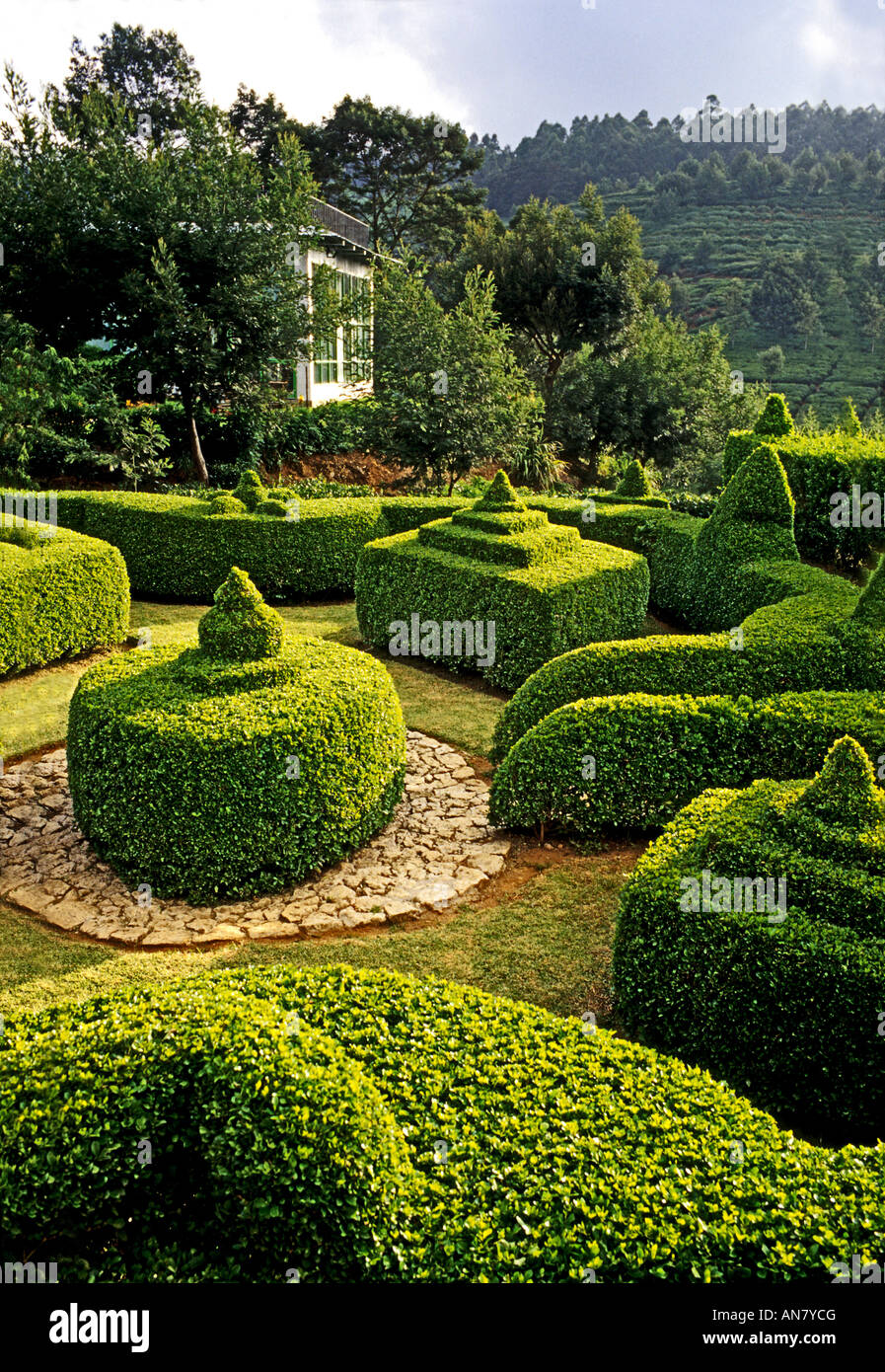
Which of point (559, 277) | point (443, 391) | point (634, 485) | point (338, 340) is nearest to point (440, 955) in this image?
point (634, 485)

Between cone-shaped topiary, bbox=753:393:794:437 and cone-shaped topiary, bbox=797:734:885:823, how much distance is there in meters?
13.2

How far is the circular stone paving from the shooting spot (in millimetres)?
7406

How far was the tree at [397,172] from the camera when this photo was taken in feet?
159

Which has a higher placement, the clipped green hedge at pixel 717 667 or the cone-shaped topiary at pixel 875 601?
the cone-shaped topiary at pixel 875 601

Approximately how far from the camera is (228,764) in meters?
7.54

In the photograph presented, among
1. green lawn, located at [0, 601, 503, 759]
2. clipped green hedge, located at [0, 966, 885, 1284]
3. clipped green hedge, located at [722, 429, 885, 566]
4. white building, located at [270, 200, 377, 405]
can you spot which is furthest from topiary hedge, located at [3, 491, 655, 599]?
clipped green hedge, located at [0, 966, 885, 1284]

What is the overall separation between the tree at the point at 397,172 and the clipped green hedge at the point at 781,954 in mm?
48667

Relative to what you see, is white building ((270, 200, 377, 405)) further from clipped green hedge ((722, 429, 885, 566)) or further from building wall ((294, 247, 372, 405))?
clipped green hedge ((722, 429, 885, 566))

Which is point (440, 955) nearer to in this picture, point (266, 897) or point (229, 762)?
point (266, 897)

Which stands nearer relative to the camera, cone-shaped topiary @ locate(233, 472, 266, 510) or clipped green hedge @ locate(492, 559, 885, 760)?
clipped green hedge @ locate(492, 559, 885, 760)

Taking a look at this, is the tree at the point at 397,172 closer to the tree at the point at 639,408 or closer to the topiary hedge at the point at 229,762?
the tree at the point at 639,408

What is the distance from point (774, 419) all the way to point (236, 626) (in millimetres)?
12725

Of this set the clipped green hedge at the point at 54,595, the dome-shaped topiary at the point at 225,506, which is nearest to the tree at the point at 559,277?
the dome-shaped topiary at the point at 225,506
